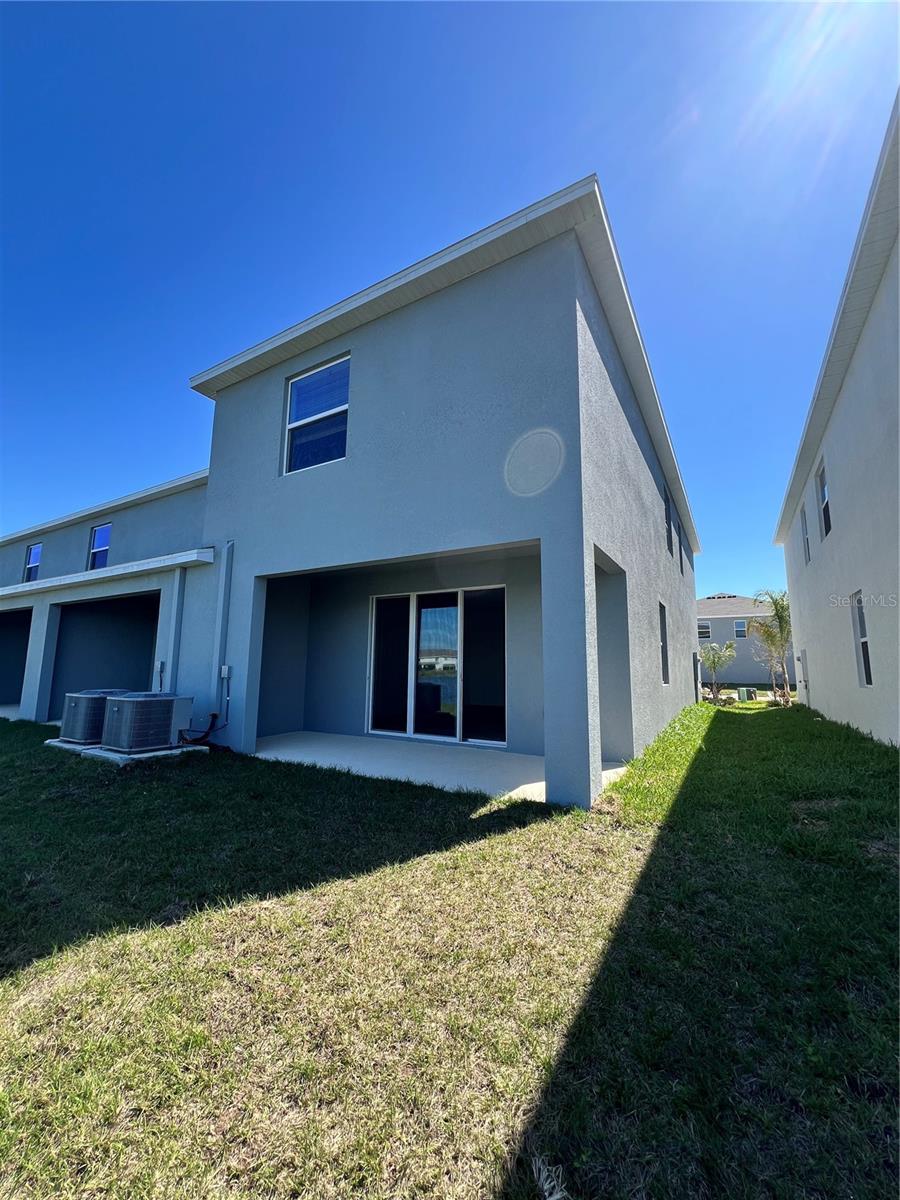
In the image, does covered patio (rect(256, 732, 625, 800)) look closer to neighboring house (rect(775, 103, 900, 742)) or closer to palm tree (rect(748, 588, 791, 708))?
neighboring house (rect(775, 103, 900, 742))

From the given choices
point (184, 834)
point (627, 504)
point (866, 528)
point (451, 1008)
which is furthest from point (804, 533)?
point (184, 834)

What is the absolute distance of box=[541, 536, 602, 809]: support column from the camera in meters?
4.76

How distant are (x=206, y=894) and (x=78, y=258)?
11409 mm

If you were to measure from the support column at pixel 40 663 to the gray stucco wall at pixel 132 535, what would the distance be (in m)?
1.72

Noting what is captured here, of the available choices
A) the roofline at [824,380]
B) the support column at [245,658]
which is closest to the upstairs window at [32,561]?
the support column at [245,658]

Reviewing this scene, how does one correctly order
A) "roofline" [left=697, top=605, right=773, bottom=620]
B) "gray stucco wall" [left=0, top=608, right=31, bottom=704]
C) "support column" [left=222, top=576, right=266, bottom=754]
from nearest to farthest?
1. "support column" [left=222, top=576, right=266, bottom=754]
2. "gray stucco wall" [left=0, top=608, right=31, bottom=704]
3. "roofline" [left=697, top=605, right=773, bottom=620]

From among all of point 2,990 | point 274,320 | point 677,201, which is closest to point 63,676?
point 274,320

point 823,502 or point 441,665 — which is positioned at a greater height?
point 823,502

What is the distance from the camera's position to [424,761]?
6.69 metres

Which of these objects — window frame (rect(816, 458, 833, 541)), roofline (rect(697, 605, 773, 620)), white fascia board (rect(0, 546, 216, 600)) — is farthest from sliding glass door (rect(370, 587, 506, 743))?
roofline (rect(697, 605, 773, 620))

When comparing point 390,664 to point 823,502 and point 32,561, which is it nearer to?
point 823,502

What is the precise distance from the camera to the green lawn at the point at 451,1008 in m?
1.53

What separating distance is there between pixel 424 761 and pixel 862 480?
8108 millimetres

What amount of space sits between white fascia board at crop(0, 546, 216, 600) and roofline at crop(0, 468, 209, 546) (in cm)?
168
